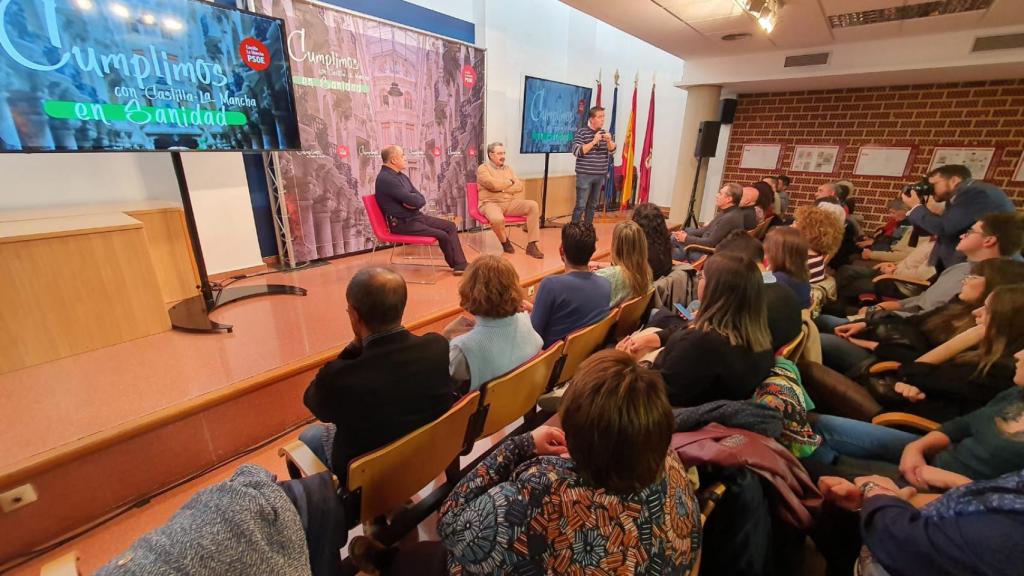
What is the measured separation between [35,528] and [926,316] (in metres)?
3.90

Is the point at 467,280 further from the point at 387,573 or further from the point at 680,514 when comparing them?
the point at 680,514

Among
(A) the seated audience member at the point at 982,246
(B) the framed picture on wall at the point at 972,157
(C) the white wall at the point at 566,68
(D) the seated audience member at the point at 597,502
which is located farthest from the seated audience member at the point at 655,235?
(B) the framed picture on wall at the point at 972,157

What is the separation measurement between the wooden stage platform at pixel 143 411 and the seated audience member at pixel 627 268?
1296 mm

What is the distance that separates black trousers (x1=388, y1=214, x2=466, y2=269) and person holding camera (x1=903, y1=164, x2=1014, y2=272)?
3.60 meters

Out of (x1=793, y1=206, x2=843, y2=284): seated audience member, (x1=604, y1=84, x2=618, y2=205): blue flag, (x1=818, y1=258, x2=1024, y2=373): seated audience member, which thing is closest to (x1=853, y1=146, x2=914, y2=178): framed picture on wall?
(x1=604, y1=84, x2=618, y2=205): blue flag

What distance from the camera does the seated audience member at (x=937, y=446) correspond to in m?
1.15

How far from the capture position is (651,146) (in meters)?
7.41

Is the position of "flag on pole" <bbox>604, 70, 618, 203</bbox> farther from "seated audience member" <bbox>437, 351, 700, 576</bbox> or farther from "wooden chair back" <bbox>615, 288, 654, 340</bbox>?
"seated audience member" <bbox>437, 351, 700, 576</bbox>

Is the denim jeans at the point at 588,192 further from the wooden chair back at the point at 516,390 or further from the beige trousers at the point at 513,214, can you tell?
the wooden chair back at the point at 516,390

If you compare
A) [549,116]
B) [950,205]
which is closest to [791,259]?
[950,205]

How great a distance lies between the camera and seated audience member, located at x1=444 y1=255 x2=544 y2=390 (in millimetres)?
1590

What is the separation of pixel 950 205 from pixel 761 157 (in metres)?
3.63

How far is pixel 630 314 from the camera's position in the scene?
233cm

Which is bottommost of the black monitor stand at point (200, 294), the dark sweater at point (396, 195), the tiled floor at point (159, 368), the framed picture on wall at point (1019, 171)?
the tiled floor at point (159, 368)
